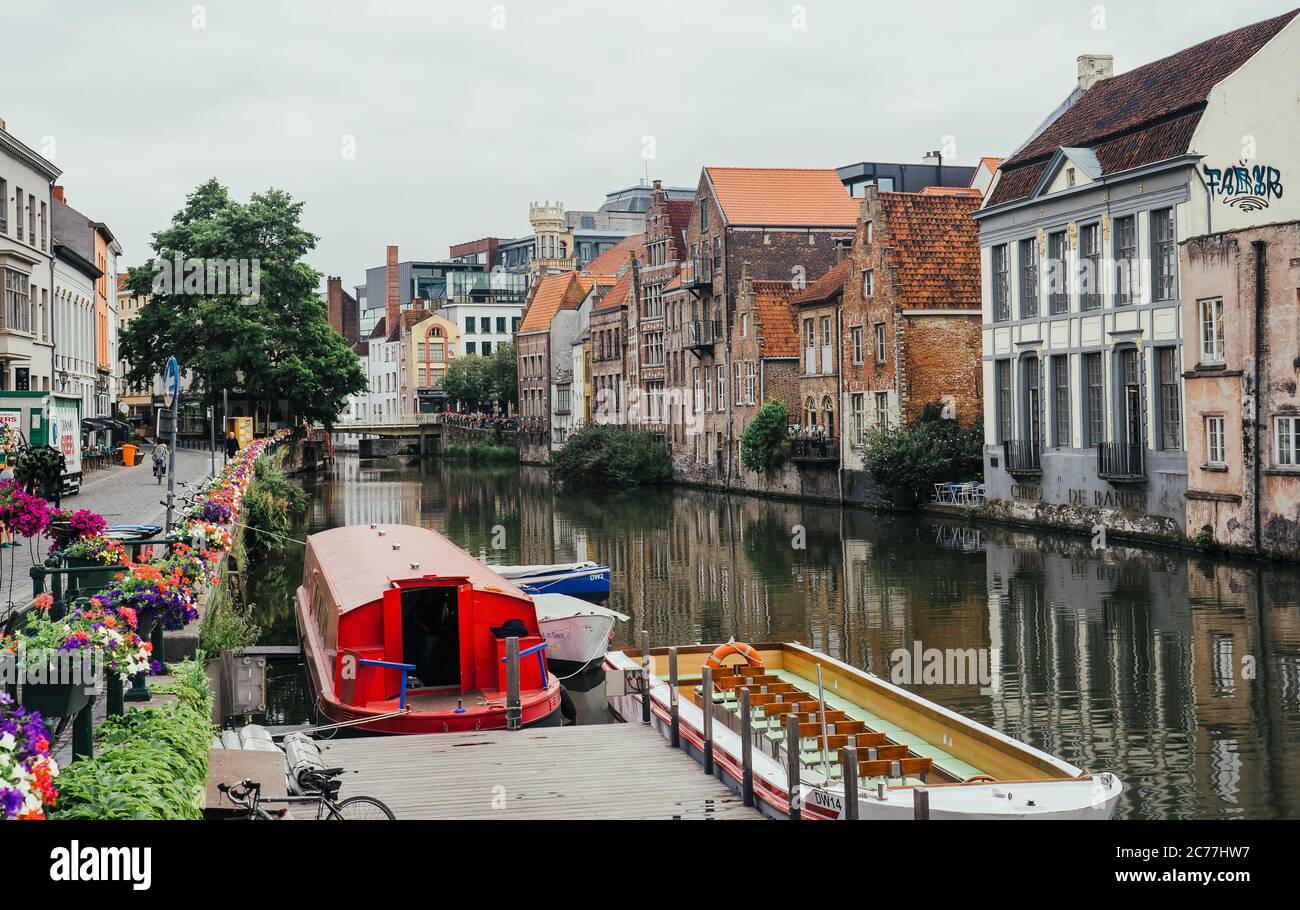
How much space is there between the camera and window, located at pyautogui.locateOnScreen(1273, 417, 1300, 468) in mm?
30188

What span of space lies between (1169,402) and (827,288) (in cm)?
2171

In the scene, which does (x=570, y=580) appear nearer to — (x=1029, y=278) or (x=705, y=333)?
(x=1029, y=278)

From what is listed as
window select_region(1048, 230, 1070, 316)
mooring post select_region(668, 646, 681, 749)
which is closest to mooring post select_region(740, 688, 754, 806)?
mooring post select_region(668, 646, 681, 749)

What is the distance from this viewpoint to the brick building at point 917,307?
49.2 metres

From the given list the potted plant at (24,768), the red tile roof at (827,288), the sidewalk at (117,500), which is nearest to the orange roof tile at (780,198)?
the red tile roof at (827,288)

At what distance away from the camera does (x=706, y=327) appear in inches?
2611

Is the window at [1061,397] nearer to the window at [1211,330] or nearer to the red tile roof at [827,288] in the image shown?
the window at [1211,330]

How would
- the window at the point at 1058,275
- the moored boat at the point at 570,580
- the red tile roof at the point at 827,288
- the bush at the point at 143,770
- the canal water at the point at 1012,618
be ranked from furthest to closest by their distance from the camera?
the red tile roof at the point at 827,288 < the window at the point at 1058,275 < the moored boat at the point at 570,580 < the canal water at the point at 1012,618 < the bush at the point at 143,770

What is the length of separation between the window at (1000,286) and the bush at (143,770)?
35.6m
